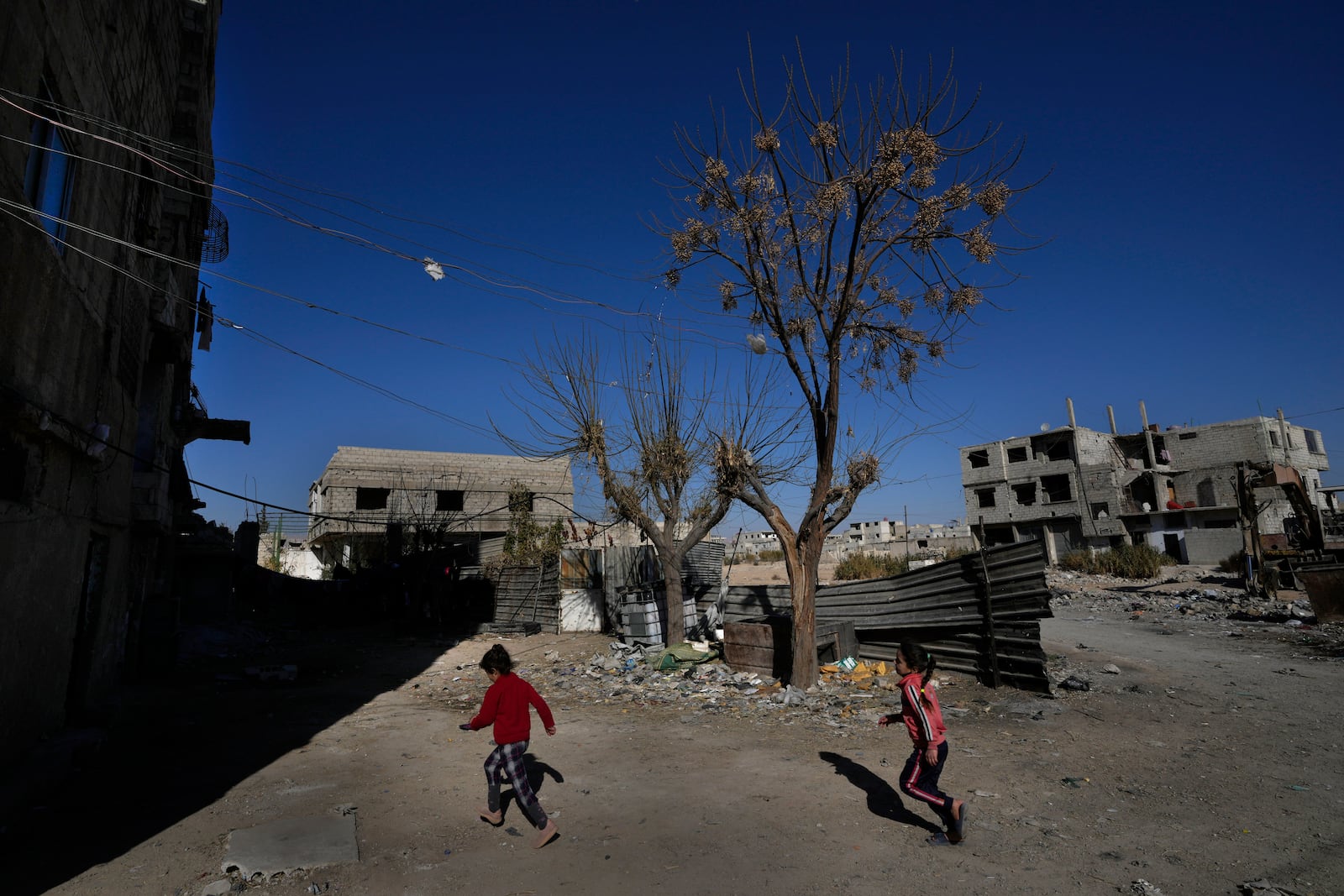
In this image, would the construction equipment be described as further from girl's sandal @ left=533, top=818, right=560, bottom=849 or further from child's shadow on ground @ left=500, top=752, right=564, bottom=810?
girl's sandal @ left=533, top=818, right=560, bottom=849

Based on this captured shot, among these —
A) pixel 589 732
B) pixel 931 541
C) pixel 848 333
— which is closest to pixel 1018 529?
pixel 931 541

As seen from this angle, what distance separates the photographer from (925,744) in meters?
4.70

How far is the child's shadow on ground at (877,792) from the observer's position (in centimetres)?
500

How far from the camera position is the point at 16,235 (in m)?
5.55

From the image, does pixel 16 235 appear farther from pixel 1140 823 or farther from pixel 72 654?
pixel 1140 823

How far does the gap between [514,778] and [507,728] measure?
33 centimetres

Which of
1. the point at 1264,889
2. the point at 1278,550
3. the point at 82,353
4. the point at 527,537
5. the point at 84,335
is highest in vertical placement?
the point at 84,335

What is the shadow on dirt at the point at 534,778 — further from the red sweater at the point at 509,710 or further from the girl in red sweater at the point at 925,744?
the girl in red sweater at the point at 925,744

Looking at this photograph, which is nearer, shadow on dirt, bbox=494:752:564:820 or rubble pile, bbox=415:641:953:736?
shadow on dirt, bbox=494:752:564:820

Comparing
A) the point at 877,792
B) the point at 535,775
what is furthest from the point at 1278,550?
the point at 535,775

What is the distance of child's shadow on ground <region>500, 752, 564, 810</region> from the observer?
18.6ft

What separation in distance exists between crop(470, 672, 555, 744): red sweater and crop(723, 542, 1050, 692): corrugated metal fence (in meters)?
6.19

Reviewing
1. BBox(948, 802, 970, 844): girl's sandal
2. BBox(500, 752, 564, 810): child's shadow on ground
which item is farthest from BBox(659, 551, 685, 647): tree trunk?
BBox(948, 802, 970, 844): girl's sandal

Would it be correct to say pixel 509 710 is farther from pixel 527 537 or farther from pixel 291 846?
pixel 527 537
